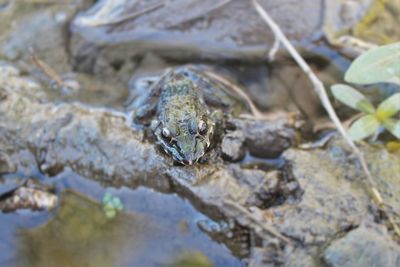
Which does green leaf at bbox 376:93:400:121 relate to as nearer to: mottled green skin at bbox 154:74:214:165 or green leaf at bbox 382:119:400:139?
green leaf at bbox 382:119:400:139

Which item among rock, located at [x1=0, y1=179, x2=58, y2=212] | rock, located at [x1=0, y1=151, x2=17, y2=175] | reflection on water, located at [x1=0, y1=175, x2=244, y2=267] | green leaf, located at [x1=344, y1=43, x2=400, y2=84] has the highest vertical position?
green leaf, located at [x1=344, y1=43, x2=400, y2=84]

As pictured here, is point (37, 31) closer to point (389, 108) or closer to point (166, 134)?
point (166, 134)

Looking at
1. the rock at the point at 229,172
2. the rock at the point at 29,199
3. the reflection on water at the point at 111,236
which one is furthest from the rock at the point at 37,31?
the reflection on water at the point at 111,236

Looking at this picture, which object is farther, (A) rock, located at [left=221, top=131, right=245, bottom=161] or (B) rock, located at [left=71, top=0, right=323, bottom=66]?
(B) rock, located at [left=71, top=0, right=323, bottom=66]

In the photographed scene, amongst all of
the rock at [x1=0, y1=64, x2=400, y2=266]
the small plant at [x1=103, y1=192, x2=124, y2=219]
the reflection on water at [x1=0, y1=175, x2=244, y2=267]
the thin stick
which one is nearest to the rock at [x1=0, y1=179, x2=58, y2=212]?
the reflection on water at [x1=0, y1=175, x2=244, y2=267]

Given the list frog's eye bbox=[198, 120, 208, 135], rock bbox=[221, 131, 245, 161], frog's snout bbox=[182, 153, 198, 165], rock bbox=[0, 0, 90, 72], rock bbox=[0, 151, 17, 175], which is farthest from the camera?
rock bbox=[0, 0, 90, 72]

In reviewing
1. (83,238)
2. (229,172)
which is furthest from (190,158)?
(83,238)
